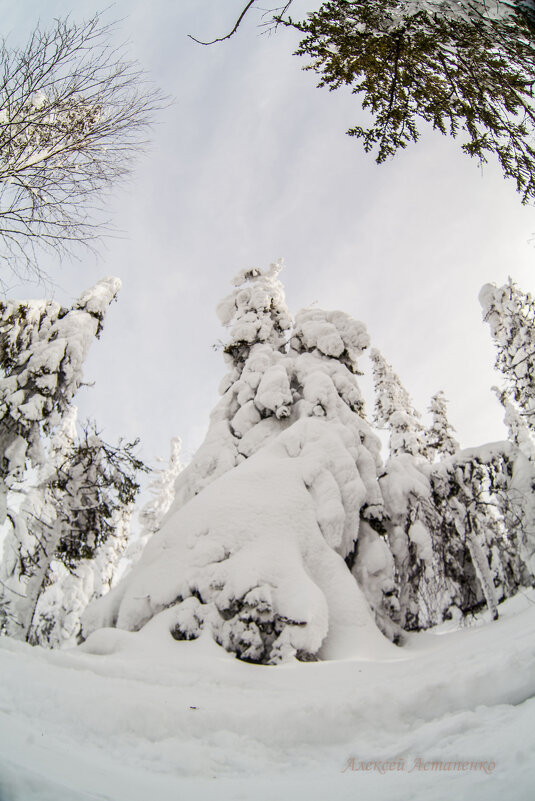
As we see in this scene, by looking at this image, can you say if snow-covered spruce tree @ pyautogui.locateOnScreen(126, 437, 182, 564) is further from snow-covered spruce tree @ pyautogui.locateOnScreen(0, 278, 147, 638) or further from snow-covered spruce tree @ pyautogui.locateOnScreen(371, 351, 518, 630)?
snow-covered spruce tree @ pyautogui.locateOnScreen(371, 351, 518, 630)

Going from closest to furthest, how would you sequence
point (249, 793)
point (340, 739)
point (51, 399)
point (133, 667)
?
point (249, 793) < point (340, 739) < point (133, 667) < point (51, 399)

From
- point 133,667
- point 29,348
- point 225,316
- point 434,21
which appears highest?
point 225,316

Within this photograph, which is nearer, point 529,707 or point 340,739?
point 529,707

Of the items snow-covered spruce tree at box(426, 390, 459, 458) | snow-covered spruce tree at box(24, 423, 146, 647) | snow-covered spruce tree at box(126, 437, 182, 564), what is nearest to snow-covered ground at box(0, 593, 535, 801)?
snow-covered spruce tree at box(24, 423, 146, 647)

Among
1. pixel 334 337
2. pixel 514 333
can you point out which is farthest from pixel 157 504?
pixel 514 333

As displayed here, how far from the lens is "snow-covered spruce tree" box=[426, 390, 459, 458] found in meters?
19.9

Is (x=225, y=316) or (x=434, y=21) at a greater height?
(x=225, y=316)

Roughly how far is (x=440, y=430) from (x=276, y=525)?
52.0 feet

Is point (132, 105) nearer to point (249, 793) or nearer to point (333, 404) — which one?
point (249, 793)

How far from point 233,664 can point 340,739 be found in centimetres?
310

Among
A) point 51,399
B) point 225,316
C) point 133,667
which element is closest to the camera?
point 133,667

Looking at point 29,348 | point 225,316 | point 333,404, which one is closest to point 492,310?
point 333,404

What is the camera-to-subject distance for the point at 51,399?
11758 mm

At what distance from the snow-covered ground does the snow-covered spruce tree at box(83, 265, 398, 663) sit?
2.78 m
